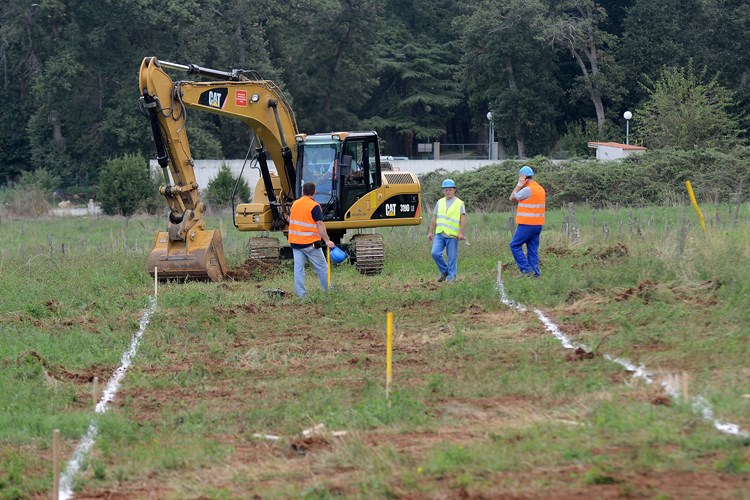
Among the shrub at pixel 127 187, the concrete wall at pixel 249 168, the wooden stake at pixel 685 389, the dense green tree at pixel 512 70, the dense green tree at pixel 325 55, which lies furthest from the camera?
the dense green tree at pixel 325 55

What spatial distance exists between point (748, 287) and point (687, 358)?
126 inches

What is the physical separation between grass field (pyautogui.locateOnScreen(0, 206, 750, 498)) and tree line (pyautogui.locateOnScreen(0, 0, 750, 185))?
4236cm

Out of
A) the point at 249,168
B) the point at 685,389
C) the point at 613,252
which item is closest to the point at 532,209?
the point at 613,252

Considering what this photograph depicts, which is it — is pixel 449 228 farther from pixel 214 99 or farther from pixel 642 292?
pixel 214 99

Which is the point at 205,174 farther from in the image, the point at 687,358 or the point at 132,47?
the point at 687,358

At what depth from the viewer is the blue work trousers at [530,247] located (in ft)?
56.6

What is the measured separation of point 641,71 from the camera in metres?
64.5

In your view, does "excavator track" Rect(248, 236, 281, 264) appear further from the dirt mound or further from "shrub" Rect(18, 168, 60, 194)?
"shrub" Rect(18, 168, 60, 194)

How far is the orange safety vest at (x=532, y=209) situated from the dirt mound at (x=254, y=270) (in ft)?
17.1

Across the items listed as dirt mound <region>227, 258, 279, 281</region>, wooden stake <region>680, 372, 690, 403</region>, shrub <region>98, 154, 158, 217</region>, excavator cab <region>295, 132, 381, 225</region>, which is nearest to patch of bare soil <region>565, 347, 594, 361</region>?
wooden stake <region>680, 372, 690, 403</region>

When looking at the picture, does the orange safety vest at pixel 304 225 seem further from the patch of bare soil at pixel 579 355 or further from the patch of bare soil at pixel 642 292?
the patch of bare soil at pixel 579 355

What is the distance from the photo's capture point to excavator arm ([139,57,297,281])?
1873cm

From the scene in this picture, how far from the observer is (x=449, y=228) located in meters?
17.6

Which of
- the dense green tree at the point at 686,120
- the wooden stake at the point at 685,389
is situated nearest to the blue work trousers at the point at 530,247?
the wooden stake at the point at 685,389
